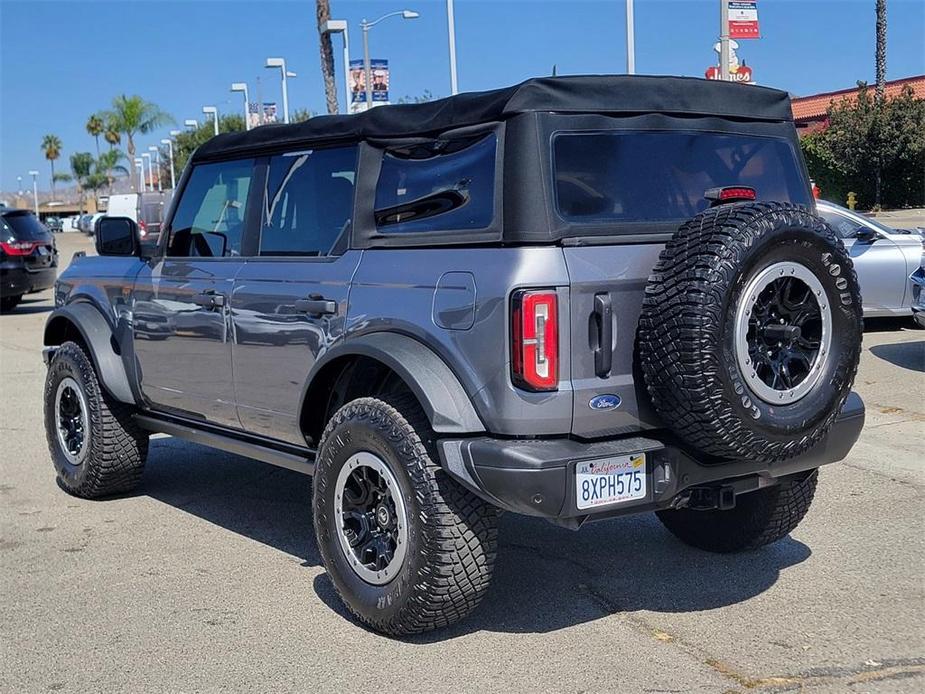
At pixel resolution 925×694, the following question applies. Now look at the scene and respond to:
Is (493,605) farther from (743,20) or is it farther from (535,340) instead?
(743,20)

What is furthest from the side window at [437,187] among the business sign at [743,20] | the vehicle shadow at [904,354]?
the business sign at [743,20]

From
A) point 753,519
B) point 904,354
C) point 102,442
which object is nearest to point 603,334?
point 753,519

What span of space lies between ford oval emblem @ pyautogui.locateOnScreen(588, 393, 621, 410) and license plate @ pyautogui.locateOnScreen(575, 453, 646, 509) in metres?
0.18

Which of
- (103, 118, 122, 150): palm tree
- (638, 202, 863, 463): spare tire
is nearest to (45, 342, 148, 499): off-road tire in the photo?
(638, 202, 863, 463): spare tire

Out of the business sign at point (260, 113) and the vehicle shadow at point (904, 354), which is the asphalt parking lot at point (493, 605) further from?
the business sign at point (260, 113)

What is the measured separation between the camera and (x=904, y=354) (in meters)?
10.7

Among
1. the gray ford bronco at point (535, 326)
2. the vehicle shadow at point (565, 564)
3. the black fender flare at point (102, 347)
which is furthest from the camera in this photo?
the black fender flare at point (102, 347)

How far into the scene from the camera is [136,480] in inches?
258

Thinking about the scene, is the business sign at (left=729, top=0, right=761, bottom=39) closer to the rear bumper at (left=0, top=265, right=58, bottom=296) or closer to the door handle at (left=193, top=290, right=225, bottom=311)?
the rear bumper at (left=0, top=265, right=58, bottom=296)

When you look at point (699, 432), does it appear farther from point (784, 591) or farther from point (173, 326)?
point (173, 326)

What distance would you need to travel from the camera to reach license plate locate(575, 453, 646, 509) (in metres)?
3.84

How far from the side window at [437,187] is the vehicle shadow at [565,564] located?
62.1 inches

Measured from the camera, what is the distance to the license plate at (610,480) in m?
3.84

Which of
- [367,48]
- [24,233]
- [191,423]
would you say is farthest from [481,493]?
[367,48]
